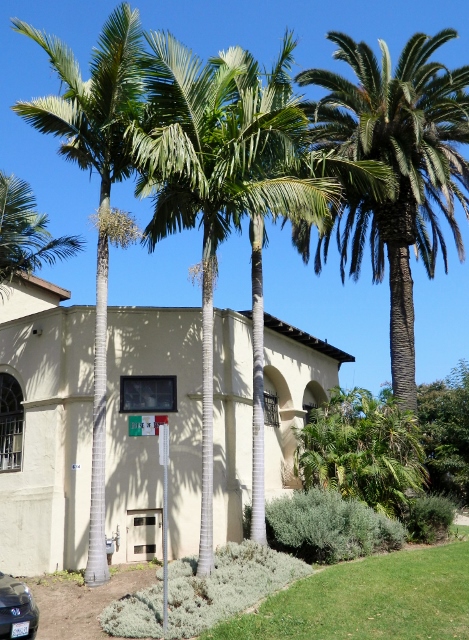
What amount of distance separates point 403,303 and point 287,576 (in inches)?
358

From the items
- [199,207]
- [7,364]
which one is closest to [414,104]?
[199,207]

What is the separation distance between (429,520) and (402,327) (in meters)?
5.28

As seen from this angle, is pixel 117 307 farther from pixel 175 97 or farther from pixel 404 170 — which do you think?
pixel 404 170

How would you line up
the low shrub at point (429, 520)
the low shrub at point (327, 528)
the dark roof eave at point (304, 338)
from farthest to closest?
the dark roof eave at point (304, 338), the low shrub at point (429, 520), the low shrub at point (327, 528)

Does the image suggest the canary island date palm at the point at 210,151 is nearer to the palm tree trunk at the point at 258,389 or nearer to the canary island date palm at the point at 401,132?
the palm tree trunk at the point at 258,389

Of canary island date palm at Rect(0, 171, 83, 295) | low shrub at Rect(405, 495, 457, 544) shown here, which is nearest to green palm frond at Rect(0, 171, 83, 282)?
canary island date palm at Rect(0, 171, 83, 295)

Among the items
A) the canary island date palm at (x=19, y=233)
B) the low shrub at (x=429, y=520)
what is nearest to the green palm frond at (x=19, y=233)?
the canary island date palm at (x=19, y=233)

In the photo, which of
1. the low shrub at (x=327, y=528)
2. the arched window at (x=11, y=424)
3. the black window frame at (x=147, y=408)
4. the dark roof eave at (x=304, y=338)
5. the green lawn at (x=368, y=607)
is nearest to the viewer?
the green lawn at (x=368, y=607)

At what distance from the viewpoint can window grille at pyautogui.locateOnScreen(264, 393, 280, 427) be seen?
19.7 meters

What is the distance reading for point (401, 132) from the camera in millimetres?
19062

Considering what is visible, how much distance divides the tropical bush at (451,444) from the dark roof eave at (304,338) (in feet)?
11.7

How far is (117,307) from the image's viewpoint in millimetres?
16688

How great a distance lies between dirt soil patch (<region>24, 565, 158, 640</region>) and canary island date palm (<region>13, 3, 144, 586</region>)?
1.47ft

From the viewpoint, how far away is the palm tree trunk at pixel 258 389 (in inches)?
579
